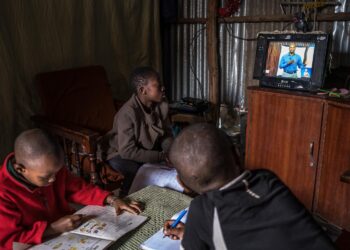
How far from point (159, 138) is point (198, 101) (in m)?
1.07

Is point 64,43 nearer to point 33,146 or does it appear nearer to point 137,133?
point 137,133

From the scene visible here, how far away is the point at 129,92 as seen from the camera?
3297 millimetres

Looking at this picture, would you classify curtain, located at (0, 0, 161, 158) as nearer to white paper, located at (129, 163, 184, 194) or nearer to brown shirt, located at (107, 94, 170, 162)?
brown shirt, located at (107, 94, 170, 162)

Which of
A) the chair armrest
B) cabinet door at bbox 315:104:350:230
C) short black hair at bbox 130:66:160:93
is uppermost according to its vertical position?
short black hair at bbox 130:66:160:93

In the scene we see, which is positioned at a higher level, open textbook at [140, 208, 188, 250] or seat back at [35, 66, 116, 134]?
seat back at [35, 66, 116, 134]

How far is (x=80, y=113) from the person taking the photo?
253 cm

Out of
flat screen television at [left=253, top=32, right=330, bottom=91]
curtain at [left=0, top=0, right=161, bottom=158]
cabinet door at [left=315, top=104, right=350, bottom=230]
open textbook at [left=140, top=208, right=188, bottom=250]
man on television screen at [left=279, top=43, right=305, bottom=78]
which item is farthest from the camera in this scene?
curtain at [left=0, top=0, right=161, bottom=158]

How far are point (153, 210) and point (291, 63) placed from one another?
1504 millimetres

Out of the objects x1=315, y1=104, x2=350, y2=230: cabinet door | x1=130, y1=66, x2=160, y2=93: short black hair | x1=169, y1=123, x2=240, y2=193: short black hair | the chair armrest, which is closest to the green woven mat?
x1=169, y1=123, x2=240, y2=193: short black hair

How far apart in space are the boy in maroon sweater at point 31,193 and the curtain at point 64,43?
1.37 metres

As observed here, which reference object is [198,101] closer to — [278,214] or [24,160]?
[24,160]

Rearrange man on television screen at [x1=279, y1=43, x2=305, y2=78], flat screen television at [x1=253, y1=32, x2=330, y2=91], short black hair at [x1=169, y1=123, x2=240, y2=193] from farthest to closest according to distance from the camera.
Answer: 1. man on television screen at [x1=279, y1=43, x2=305, y2=78]
2. flat screen television at [x1=253, y1=32, x2=330, y2=91]
3. short black hair at [x1=169, y1=123, x2=240, y2=193]

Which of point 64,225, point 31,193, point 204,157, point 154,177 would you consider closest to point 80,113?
point 154,177

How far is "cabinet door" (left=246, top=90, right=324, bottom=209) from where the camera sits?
6.95 ft
